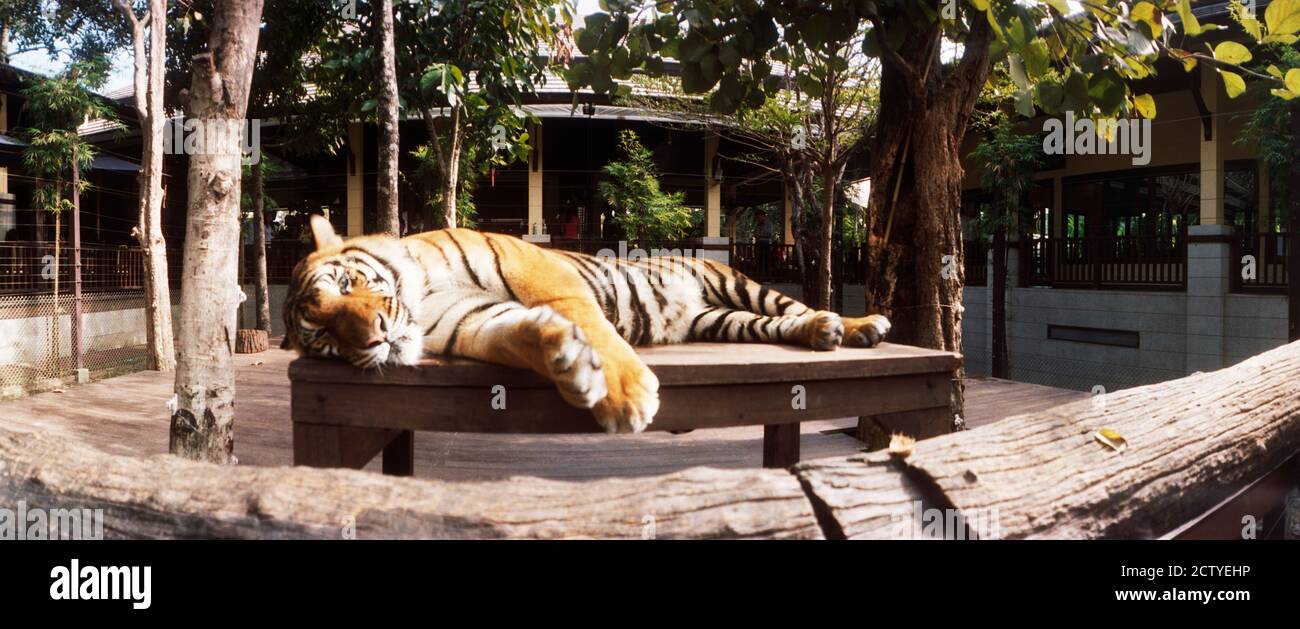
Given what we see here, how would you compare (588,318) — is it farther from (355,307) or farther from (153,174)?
(153,174)

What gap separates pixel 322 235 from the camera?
218cm

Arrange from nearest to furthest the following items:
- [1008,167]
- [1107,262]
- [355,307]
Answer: [355,307] < [1107,262] < [1008,167]

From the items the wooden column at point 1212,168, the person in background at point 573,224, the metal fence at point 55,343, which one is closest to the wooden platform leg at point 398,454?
the metal fence at point 55,343

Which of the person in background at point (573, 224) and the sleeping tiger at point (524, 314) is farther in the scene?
the person in background at point (573, 224)

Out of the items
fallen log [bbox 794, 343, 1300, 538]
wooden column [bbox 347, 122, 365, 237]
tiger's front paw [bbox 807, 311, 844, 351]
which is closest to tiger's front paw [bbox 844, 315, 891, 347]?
tiger's front paw [bbox 807, 311, 844, 351]

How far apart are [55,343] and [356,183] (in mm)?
5981

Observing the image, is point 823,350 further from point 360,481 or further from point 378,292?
point 360,481

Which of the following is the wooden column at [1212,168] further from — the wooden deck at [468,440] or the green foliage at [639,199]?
the green foliage at [639,199]

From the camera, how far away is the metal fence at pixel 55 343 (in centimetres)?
748

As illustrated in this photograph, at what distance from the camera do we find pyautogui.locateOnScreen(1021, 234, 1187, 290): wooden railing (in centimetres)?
950

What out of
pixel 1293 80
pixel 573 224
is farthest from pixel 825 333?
pixel 573 224

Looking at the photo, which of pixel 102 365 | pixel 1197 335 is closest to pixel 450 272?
pixel 102 365

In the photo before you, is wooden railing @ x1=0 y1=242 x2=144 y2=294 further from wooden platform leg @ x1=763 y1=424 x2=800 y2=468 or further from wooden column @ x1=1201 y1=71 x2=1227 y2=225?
wooden column @ x1=1201 y1=71 x2=1227 y2=225
